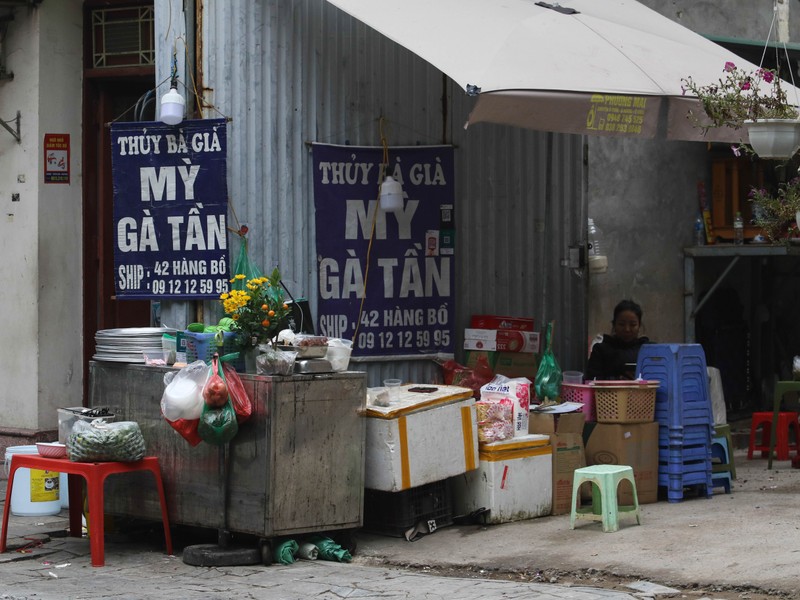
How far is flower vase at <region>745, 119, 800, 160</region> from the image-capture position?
775cm

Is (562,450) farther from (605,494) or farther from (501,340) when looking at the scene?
(501,340)

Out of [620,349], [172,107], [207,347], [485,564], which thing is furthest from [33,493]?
[620,349]

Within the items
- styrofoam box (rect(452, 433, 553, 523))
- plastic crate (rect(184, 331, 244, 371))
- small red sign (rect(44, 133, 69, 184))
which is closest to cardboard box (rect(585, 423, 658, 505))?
styrofoam box (rect(452, 433, 553, 523))

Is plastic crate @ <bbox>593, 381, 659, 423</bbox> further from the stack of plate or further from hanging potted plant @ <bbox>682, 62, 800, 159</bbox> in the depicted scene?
the stack of plate

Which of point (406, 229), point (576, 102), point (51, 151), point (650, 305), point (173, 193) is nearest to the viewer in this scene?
point (576, 102)

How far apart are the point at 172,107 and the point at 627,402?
3.62 m

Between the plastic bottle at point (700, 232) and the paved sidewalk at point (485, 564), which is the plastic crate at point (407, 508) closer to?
the paved sidewalk at point (485, 564)

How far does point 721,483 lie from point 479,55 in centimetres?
369

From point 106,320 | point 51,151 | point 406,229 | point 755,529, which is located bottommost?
point 755,529

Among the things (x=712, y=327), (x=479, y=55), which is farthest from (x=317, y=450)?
(x=712, y=327)

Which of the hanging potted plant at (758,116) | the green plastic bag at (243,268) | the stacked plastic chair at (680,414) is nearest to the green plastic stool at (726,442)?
the stacked plastic chair at (680,414)

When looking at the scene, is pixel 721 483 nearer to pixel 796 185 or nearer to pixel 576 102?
pixel 796 185

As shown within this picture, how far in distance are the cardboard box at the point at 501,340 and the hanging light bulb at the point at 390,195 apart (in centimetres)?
129

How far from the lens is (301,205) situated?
866cm
